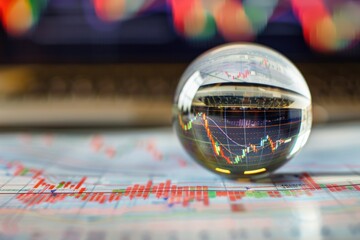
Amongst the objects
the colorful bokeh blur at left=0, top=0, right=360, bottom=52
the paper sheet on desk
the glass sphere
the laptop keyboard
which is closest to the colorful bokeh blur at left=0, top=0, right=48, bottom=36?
the colorful bokeh blur at left=0, top=0, right=360, bottom=52

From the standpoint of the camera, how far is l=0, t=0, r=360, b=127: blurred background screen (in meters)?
1.29

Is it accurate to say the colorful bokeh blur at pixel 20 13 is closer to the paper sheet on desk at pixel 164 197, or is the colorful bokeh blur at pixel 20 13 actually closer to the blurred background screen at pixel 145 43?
the blurred background screen at pixel 145 43

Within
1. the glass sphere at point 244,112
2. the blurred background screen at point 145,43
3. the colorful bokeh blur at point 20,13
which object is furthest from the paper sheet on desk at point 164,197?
the colorful bokeh blur at point 20,13

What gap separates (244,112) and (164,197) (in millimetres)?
147

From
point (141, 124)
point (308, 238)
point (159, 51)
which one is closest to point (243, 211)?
point (308, 238)

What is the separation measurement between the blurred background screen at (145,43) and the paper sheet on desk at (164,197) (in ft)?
1.37

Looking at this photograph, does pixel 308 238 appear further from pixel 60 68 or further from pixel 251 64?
pixel 60 68

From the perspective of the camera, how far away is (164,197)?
593mm

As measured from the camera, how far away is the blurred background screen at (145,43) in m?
1.29

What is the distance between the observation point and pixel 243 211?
534mm

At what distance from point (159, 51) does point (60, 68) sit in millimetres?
292

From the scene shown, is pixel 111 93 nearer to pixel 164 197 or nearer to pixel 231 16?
pixel 231 16

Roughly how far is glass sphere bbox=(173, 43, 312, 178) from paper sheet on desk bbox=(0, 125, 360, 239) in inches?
1.8

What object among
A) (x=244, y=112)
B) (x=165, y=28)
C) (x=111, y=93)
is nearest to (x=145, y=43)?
(x=165, y=28)
